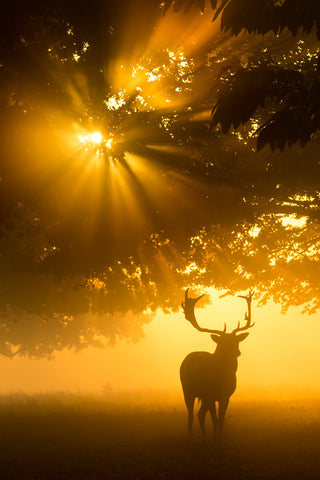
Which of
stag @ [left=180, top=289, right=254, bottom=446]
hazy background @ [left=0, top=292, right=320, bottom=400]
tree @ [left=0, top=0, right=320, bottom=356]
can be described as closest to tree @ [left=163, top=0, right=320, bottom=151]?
tree @ [left=0, top=0, right=320, bottom=356]

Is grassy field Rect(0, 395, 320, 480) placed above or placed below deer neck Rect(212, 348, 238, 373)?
below

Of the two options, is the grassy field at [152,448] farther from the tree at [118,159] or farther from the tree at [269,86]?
the tree at [269,86]

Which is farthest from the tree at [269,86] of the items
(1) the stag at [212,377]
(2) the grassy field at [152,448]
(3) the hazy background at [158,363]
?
(3) the hazy background at [158,363]

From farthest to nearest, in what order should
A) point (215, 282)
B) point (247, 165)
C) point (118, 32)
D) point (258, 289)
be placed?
point (258, 289), point (215, 282), point (247, 165), point (118, 32)

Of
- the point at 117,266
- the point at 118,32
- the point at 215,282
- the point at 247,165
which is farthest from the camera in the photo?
the point at 215,282

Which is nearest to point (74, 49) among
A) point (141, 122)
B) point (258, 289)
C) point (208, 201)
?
point (141, 122)

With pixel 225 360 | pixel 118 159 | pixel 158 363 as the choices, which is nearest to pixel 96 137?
pixel 118 159

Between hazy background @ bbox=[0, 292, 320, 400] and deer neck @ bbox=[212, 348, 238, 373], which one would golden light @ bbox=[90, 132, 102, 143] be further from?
hazy background @ bbox=[0, 292, 320, 400]

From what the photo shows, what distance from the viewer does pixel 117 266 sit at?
16516 mm

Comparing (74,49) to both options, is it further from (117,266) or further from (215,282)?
(215,282)

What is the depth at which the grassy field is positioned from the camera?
33.9 feet

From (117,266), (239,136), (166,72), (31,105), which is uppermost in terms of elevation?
(166,72)

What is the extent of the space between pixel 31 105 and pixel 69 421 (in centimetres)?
965

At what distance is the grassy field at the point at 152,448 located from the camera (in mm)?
10342
